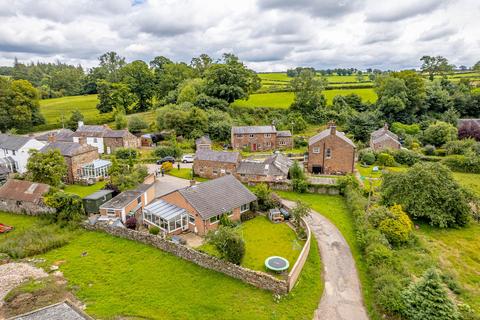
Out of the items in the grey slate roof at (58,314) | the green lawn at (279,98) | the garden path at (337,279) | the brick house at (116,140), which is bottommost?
the garden path at (337,279)

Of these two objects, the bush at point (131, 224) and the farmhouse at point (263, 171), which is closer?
the bush at point (131, 224)

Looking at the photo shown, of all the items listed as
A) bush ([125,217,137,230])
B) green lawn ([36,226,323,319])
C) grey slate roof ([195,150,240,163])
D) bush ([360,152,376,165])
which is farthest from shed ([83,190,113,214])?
bush ([360,152,376,165])

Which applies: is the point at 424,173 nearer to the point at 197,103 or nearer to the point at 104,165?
the point at 104,165

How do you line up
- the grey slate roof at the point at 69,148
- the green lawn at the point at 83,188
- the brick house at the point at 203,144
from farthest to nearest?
the brick house at the point at 203,144
the grey slate roof at the point at 69,148
the green lawn at the point at 83,188

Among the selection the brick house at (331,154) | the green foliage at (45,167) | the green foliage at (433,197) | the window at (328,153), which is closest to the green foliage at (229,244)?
the green foliage at (433,197)

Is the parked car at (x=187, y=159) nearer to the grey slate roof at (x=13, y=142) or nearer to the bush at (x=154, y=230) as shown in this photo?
the grey slate roof at (x=13, y=142)

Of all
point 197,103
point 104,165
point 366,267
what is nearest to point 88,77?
point 197,103

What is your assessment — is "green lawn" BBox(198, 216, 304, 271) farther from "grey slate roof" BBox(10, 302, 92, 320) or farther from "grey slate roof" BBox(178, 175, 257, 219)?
"grey slate roof" BBox(10, 302, 92, 320)
